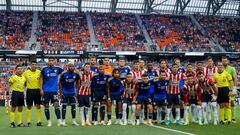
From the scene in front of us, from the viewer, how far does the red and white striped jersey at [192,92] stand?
13.3 metres

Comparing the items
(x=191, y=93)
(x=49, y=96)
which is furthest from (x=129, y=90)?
(x=49, y=96)

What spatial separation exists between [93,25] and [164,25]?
10237 mm

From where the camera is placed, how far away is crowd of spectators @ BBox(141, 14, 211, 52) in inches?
1932

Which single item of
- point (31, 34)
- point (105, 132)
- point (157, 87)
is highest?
point (31, 34)

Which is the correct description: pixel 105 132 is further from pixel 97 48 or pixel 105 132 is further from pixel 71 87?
pixel 97 48

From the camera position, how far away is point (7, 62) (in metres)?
43.5

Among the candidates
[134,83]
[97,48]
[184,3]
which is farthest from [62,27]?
[134,83]

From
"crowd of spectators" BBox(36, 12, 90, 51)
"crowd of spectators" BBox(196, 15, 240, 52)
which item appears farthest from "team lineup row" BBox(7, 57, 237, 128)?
"crowd of spectators" BBox(196, 15, 240, 52)

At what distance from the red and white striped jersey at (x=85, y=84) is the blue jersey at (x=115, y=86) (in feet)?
2.18

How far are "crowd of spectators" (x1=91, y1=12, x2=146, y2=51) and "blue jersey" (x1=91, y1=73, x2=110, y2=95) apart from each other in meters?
33.6

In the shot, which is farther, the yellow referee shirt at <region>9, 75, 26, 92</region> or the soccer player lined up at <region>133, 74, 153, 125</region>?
the soccer player lined up at <region>133, 74, 153, 125</region>

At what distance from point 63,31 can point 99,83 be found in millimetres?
38373

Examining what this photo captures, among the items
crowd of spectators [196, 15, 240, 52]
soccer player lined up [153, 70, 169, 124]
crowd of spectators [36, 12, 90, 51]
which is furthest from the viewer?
crowd of spectators [196, 15, 240, 52]

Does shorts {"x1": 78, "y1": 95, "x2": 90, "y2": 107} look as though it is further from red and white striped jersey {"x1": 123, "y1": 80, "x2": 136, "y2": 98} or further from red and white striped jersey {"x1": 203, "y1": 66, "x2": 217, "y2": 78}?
red and white striped jersey {"x1": 203, "y1": 66, "x2": 217, "y2": 78}
